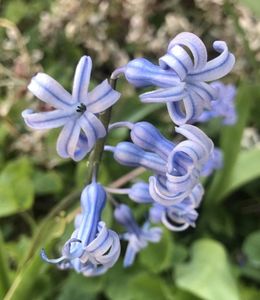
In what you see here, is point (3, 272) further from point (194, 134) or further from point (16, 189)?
point (194, 134)

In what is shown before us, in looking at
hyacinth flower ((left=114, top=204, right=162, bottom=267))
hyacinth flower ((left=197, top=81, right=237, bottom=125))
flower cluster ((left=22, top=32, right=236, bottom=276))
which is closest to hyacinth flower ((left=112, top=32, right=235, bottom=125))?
flower cluster ((left=22, top=32, right=236, bottom=276))

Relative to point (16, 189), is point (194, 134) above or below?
above

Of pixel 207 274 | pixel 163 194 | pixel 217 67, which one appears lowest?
pixel 207 274

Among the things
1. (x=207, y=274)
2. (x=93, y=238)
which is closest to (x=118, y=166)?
(x=207, y=274)

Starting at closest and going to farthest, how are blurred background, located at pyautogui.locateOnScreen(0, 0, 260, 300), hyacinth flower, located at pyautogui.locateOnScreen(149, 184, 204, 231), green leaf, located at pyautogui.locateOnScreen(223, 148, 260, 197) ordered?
1. hyacinth flower, located at pyautogui.locateOnScreen(149, 184, 204, 231)
2. blurred background, located at pyautogui.locateOnScreen(0, 0, 260, 300)
3. green leaf, located at pyautogui.locateOnScreen(223, 148, 260, 197)

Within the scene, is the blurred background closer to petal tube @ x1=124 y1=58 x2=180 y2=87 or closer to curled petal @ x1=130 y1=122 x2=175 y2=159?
curled petal @ x1=130 y1=122 x2=175 y2=159

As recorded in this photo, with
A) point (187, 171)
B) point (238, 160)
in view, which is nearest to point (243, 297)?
point (238, 160)

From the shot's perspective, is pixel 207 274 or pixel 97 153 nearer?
pixel 97 153

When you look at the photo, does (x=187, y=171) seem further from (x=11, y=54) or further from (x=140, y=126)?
(x=11, y=54)
